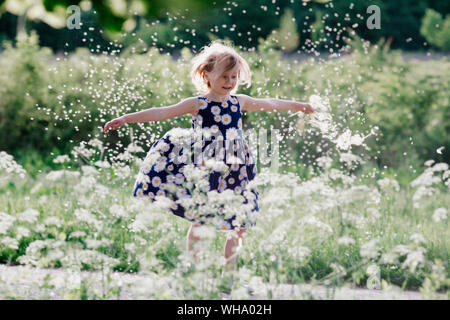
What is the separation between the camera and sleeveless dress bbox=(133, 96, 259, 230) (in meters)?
3.39

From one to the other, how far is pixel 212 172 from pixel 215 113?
404 mm

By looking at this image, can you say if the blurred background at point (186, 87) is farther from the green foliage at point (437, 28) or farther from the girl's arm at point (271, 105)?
the green foliage at point (437, 28)

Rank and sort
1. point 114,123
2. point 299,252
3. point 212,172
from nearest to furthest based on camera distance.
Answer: point 299,252, point 114,123, point 212,172

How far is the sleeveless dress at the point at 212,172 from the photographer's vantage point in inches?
133

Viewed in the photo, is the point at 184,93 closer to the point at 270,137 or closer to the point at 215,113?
the point at 270,137

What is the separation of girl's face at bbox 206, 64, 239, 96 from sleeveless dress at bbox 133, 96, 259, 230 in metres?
0.08

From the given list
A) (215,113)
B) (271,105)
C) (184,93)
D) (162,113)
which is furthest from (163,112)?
(184,93)

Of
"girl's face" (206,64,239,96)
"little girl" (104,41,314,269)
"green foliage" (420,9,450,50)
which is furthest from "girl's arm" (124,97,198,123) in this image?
"green foliage" (420,9,450,50)

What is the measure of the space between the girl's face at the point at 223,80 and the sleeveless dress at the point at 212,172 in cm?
8

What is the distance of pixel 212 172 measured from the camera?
3395 millimetres

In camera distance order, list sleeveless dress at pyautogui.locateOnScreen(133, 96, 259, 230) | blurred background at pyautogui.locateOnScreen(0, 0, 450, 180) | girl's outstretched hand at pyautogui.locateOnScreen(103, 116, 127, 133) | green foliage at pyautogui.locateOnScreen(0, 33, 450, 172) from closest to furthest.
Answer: girl's outstretched hand at pyautogui.locateOnScreen(103, 116, 127, 133), sleeveless dress at pyautogui.locateOnScreen(133, 96, 259, 230), blurred background at pyautogui.locateOnScreen(0, 0, 450, 180), green foliage at pyautogui.locateOnScreen(0, 33, 450, 172)

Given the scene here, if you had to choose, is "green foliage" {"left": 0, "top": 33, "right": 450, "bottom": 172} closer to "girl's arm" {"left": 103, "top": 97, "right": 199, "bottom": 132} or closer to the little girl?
the little girl

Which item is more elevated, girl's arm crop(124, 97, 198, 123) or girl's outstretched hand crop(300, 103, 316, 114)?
girl's outstretched hand crop(300, 103, 316, 114)
